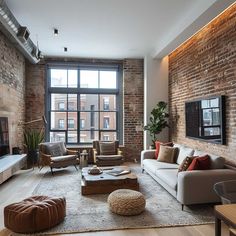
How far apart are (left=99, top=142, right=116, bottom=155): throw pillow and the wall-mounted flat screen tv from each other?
216cm

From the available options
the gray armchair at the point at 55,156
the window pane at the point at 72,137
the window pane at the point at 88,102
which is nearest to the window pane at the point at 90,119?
the window pane at the point at 88,102

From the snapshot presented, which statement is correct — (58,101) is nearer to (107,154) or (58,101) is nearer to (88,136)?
(88,136)

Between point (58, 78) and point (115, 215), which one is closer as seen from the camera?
point (115, 215)

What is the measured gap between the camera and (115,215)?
10.6 ft

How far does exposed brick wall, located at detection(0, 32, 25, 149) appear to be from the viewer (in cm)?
529

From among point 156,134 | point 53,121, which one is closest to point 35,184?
point 53,121

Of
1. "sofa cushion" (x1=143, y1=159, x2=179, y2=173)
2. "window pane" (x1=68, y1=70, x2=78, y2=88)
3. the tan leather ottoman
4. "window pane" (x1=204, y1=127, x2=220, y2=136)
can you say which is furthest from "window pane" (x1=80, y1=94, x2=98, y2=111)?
the tan leather ottoman

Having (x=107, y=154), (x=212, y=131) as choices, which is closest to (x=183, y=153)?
(x=212, y=131)

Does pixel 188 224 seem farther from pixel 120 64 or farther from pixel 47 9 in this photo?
pixel 120 64

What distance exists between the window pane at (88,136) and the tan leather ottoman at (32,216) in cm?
469

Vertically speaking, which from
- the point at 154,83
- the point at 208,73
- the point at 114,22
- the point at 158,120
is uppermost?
the point at 114,22

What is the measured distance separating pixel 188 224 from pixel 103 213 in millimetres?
1139

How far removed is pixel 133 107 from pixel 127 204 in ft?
15.6

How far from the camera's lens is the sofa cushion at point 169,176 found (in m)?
3.74
